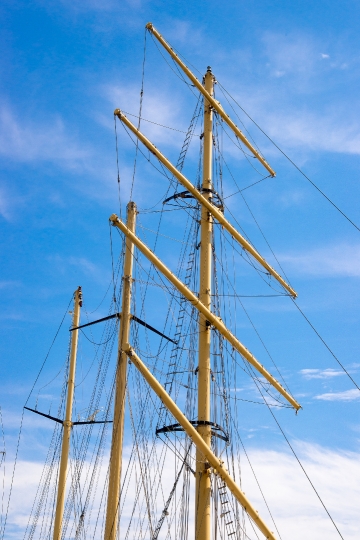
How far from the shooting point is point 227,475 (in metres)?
23.4

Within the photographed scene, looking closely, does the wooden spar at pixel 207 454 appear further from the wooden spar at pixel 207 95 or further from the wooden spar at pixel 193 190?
the wooden spar at pixel 207 95

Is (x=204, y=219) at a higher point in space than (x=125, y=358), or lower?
higher

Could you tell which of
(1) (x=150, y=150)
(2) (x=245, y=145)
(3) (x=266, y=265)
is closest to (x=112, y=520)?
(3) (x=266, y=265)

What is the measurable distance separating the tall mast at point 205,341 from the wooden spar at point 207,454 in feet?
2.71

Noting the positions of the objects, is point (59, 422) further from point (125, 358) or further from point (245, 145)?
point (245, 145)

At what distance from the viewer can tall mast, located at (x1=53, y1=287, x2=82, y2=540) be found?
3638 cm

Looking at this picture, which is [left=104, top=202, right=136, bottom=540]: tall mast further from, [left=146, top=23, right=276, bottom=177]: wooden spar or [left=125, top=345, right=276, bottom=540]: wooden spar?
[left=146, top=23, right=276, bottom=177]: wooden spar

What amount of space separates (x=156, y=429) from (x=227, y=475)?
175 inches

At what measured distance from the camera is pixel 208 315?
26828mm

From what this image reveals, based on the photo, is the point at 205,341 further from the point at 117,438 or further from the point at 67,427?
the point at 67,427

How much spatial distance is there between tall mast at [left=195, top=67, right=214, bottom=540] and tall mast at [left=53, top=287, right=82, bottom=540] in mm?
14095

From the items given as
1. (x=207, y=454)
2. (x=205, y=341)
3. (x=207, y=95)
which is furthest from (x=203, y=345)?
(x=207, y=95)

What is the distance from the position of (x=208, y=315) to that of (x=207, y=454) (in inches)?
216

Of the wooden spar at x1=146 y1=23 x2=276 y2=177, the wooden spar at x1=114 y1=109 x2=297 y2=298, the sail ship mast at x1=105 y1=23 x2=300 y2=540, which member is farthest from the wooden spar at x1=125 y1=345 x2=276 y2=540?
the wooden spar at x1=146 y1=23 x2=276 y2=177
